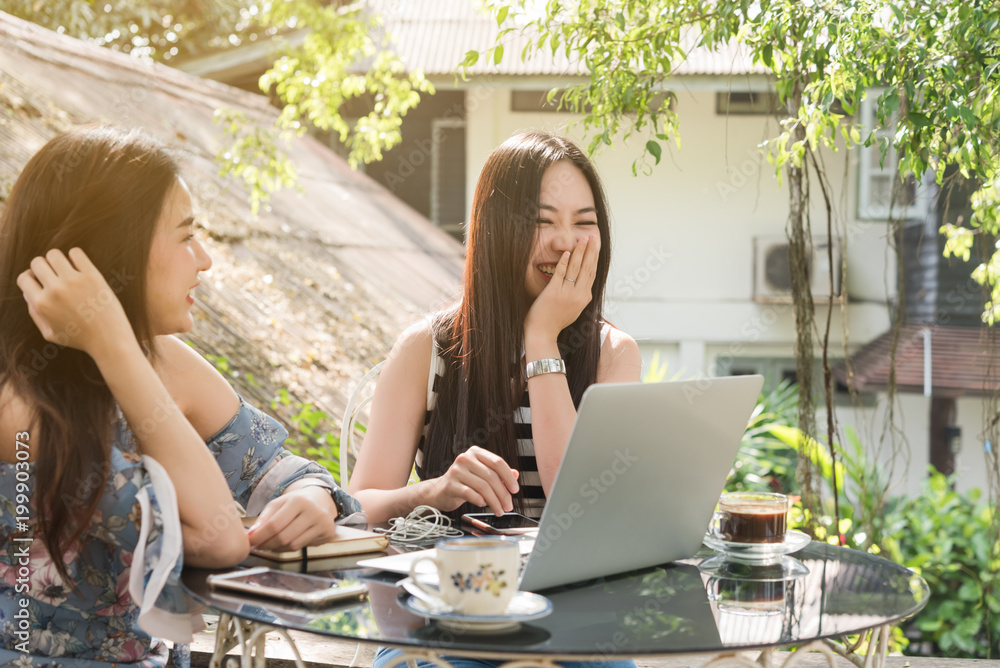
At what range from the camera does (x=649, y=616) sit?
3.74ft

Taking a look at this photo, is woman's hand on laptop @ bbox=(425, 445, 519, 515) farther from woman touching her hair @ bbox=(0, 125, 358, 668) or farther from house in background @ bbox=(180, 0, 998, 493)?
house in background @ bbox=(180, 0, 998, 493)

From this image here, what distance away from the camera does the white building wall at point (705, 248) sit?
26.1ft

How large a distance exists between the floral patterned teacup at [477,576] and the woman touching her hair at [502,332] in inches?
36.1

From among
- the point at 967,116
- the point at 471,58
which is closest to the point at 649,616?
the point at 967,116

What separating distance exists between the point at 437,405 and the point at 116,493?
0.92m

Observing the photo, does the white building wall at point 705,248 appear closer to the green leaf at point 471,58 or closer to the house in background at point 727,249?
the house in background at point 727,249

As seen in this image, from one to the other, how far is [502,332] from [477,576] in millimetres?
1059

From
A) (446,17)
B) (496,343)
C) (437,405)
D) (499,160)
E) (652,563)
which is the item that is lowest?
(652,563)

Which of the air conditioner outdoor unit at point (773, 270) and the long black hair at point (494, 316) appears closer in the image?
the long black hair at point (494, 316)

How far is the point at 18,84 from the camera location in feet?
16.0

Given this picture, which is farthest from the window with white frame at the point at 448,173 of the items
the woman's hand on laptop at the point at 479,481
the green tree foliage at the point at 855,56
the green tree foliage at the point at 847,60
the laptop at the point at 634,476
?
the laptop at the point at 634,476

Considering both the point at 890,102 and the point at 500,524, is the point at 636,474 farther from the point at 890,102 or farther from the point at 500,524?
the point at 890,102

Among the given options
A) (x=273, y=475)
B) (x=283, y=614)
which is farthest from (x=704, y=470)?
(x=273, y=475)

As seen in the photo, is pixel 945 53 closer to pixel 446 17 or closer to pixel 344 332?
pixel 344 332
